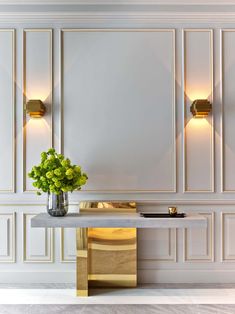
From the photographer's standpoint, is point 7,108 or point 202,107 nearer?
point 202,107

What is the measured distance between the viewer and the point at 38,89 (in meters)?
3.69

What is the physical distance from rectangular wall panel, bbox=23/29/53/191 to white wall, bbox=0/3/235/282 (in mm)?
11

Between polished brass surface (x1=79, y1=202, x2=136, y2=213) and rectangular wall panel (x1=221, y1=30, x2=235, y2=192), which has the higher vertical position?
rectangular wall panel (x1=221, y1=30, x2=235, y2=192)

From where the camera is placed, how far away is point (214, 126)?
12.1ft

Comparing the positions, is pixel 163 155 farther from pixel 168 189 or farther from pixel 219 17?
pixel 219 17

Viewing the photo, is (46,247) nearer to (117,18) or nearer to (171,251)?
(171,251)

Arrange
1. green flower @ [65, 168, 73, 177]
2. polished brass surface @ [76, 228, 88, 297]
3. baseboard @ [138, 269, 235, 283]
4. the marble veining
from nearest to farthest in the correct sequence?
the marble veining
green flower @ [65, 168, 73, 177]
polished brass surface @ [76, 228, 88, 297]
baseboard @ [138, 269, 235, 283]

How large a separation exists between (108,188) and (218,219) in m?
1.23

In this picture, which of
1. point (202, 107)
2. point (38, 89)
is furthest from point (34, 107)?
point (202, 107)

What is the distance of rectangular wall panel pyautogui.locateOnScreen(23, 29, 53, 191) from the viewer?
3.69 metres

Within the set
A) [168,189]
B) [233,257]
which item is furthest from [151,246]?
[233,257]

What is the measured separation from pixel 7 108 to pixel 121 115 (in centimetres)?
124

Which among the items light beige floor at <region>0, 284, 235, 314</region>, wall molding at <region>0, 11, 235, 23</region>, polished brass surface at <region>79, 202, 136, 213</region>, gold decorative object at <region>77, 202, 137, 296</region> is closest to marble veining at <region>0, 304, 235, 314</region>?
light beige floor at <region>0, 284, 235, 314</region>

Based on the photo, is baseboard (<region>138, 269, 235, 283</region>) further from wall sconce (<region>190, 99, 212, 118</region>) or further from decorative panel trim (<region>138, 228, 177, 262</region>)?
wall sconce (<region>190, 99, 212, 118</region>)
